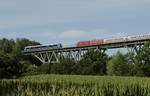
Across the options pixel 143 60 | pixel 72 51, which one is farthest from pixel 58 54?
pixel 143 60

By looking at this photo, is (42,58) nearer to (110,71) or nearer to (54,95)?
(110,71)

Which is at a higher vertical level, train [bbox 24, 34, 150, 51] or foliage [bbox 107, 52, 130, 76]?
train [bbox 24, 34, 150, 51]

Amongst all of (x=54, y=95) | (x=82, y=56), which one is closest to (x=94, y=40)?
(x=82, y=56)

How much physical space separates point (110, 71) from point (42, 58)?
30775 mm

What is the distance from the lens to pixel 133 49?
308 ft

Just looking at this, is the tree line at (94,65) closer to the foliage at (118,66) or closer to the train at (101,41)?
the foliage at (118,66)

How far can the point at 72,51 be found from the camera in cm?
11050

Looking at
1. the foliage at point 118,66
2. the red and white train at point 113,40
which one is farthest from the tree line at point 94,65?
the red and white train at point 113,40

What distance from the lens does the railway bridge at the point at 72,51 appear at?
92.6 m

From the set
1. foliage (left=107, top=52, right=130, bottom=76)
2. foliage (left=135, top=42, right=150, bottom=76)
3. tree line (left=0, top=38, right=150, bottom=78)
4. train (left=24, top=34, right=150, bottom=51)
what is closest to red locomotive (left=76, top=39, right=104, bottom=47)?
train (left=24, top=34, right=150, bottom=51)

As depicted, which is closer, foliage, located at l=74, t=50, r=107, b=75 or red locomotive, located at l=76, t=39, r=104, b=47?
foliage, located at l=74, t=50, r=107, b=75

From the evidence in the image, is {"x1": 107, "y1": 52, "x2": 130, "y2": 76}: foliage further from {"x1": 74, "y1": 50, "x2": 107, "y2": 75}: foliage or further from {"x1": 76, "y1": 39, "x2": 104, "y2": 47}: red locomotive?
{"x1": 76, "y1": 39, "x2": 104, "y2": 47}: red locomotive

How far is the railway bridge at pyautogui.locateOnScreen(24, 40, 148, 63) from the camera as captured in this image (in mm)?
92625

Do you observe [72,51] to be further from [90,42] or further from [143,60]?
[143,60]
